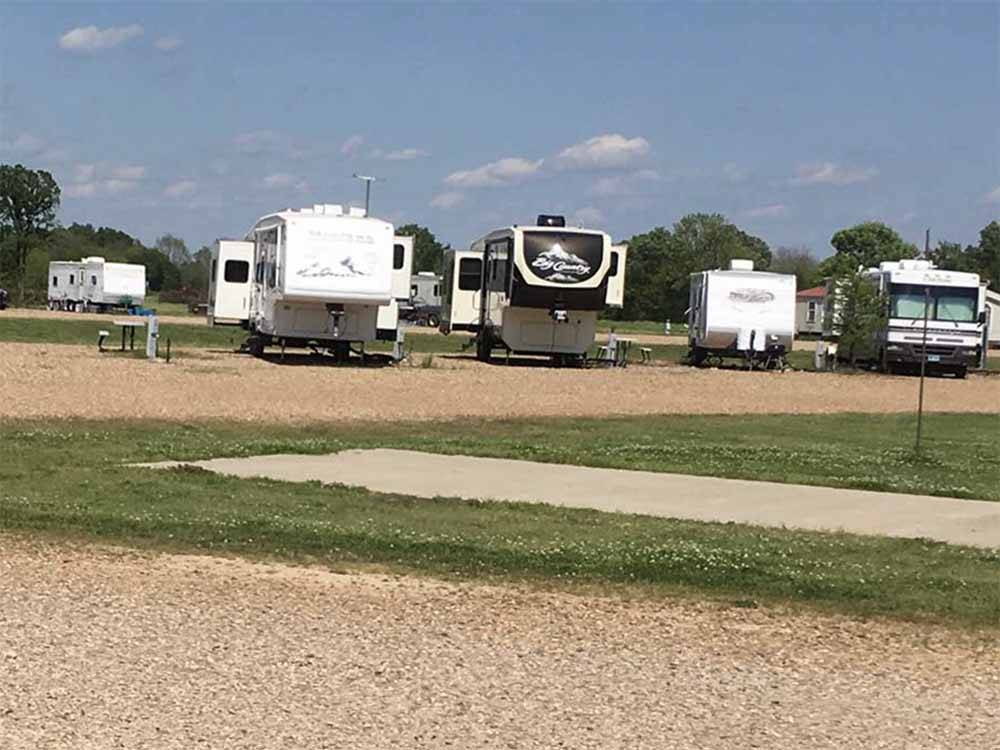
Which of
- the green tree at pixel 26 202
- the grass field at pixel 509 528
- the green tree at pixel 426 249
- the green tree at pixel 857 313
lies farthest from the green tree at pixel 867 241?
Result: the grass field at pixel 509 528

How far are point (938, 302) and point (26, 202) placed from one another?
94275 millimetres

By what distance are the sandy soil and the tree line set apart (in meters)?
53.6

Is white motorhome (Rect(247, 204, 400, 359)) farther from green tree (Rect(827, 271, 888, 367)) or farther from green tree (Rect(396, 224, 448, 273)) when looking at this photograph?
green tree (Rect(396, 224, 448, 273))

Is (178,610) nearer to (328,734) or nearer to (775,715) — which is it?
(328,734)

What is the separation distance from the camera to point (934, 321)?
125 ft

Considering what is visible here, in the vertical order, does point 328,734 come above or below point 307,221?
below

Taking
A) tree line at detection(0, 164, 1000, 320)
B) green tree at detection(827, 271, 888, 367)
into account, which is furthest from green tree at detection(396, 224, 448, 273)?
green tree at detection(827, 271, 888, 367)

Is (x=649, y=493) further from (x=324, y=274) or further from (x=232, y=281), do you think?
(x=232, y=281)

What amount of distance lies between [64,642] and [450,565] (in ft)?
9.47

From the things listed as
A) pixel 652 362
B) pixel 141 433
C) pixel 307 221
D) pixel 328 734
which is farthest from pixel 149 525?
pixel 652 362

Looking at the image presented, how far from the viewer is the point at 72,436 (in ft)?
52.2

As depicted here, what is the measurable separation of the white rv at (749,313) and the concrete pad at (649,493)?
919 inches

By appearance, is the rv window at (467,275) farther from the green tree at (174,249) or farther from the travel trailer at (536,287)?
the green tree at (174,249)

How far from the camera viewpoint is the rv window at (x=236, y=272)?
33844mm
